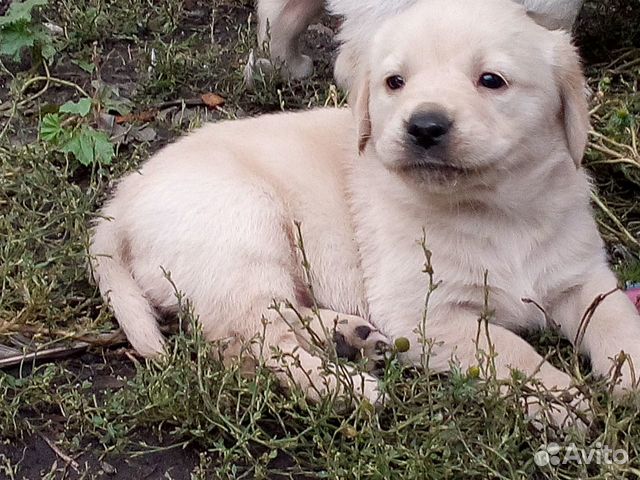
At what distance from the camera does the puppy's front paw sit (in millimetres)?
2783

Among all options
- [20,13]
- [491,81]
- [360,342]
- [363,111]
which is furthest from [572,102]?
[20,13]

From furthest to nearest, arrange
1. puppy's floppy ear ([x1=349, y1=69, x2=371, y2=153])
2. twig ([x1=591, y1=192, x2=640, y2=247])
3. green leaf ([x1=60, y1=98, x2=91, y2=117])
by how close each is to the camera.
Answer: green leaf ([x1=60, y1=98, x2=91, y2=117]) → twig ([x1=591, y1=192, x2=640, y2=247]) → puppy's floppy ear ([x1=349, y1=69, x2=371, y2=153])

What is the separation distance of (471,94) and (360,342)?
27.2 inches

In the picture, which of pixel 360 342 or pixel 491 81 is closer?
pixel 491 81

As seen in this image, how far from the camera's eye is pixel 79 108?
3875mm

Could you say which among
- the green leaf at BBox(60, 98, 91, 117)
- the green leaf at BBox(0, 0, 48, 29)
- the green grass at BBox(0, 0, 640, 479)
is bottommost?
the green grass at BBox(0, 0, 640, 479)

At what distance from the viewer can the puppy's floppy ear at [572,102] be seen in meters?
2.72

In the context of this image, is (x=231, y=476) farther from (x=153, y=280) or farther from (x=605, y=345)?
(x=605, y=345)

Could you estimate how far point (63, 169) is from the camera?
3.69 m

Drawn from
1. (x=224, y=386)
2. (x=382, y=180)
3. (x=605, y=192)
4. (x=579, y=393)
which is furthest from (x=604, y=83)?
(x=224, y=386)

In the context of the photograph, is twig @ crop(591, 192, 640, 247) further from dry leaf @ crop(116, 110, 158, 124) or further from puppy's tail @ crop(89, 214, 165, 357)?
dry leaf @ crop(116, 110, 158, 124)

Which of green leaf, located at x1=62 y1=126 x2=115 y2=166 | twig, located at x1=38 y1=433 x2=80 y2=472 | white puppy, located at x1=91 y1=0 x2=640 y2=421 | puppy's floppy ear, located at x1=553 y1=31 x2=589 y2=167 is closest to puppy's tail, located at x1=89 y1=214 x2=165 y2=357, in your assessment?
white puppy, located at x1=91 y1=0 x2=640 y2=421

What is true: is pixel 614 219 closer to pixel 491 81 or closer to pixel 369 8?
pixel 491 81

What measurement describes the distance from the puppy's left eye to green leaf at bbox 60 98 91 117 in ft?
5.66
